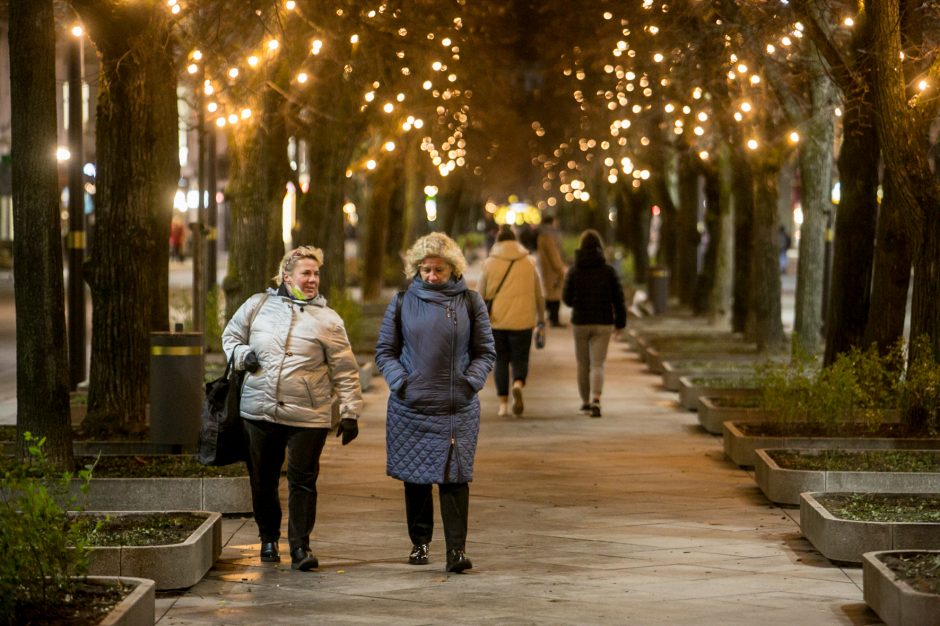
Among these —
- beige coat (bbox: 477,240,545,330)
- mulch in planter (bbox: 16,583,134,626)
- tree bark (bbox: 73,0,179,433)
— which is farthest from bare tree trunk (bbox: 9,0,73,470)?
beige coat (bbox: 477,240,545,330)

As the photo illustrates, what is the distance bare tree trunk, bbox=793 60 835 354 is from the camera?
864 inches

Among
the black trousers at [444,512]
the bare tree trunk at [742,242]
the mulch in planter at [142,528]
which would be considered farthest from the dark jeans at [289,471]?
the bare tree trunk at [742,242]

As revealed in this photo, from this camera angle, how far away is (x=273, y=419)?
9.38m

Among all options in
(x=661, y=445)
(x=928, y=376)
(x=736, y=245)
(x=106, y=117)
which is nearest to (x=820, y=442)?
(x=928, y=376)

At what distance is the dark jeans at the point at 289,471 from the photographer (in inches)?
371

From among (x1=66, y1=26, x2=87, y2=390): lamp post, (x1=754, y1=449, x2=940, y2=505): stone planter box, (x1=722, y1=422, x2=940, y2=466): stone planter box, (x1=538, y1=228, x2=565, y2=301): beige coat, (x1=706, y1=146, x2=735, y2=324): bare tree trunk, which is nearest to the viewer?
(x1=754, y1=449, x2=940, y2=505): stone planter box

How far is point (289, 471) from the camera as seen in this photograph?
31.5 ft

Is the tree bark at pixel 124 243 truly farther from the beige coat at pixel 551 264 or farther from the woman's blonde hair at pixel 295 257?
the beige coat at pixel 551 264

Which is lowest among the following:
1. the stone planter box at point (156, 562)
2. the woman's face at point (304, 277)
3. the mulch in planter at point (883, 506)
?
the stone planter box at point (156, 562)

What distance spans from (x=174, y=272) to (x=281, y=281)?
164 ft

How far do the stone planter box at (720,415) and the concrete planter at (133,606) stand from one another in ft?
29.4

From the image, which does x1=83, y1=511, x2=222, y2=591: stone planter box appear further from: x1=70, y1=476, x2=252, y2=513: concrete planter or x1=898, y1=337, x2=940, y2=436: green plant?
x1=898, y1=337, x2=940, y2=436: green plant

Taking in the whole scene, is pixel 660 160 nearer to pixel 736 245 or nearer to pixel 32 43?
pixel 736 245

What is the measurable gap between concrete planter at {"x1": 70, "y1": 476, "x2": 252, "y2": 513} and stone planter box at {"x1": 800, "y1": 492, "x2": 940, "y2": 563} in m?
3.83
